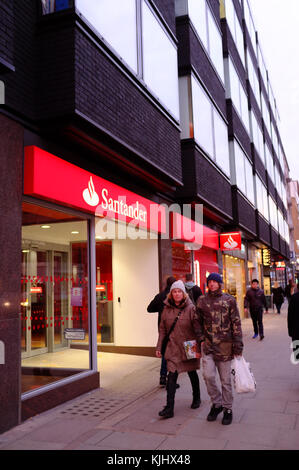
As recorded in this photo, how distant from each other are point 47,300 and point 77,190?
233 centimetres

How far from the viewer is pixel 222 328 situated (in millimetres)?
5598

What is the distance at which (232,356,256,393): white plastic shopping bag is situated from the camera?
539cm

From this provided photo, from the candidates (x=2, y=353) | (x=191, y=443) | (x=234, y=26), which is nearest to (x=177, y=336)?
(x=191, y=443)

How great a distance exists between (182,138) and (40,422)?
8888mm

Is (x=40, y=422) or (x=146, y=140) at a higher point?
(x=146, y=140)

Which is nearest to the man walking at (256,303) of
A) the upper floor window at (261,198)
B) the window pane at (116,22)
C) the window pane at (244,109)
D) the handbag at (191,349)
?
the window pane at (116,22)

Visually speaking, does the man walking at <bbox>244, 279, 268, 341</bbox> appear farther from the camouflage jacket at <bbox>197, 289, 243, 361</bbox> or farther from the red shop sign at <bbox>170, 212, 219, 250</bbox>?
the camouflage jacket at <bbox>197, 289, 243, 361</bbox>

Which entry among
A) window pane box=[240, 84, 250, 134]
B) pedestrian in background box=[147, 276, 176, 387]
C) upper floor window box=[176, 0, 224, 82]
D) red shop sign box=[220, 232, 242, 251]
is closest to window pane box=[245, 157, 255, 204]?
window pane box=[240, 84, 250, 134]

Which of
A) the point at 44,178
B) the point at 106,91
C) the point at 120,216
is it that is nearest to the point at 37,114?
the point at 44,178

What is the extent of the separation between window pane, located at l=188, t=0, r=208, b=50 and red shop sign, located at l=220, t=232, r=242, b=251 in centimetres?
670

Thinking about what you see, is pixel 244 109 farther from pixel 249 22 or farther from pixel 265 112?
pixel 265 112

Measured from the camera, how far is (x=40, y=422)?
5.66 meters

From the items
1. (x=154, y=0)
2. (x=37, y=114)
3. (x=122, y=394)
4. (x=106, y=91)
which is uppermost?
(x=154, y=0)
